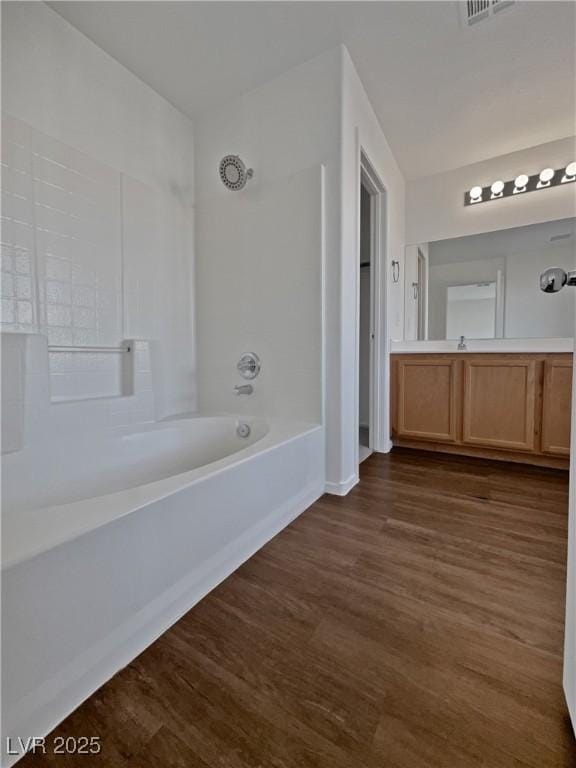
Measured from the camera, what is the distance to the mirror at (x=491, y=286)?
7.91 feet

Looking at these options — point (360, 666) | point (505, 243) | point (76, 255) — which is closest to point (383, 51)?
point (505, 243)

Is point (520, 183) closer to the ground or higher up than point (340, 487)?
higher up

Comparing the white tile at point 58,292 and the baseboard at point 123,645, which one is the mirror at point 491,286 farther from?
the white tile at point 58,292

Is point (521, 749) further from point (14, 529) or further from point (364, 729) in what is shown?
point (14, 529)

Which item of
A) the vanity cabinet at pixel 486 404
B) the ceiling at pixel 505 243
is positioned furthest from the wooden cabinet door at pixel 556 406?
the ceiling at pixel 505 243

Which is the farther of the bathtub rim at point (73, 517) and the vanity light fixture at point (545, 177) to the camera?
the vanity light fixture at point (545, 177)

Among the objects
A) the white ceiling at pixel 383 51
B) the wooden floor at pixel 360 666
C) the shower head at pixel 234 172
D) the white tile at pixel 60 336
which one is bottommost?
the wooden floor at pixel 360 666

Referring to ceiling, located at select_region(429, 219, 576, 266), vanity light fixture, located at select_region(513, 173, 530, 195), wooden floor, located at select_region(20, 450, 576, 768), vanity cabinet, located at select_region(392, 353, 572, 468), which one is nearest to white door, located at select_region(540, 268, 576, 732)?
wooden floor, located at select_region(20, 450, 576, 768)

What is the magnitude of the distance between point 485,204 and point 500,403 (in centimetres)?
164

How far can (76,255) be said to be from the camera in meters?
1.64

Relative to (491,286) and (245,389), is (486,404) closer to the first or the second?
(491,286)

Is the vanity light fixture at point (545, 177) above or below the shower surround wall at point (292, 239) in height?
above

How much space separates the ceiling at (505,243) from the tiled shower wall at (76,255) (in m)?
2.30

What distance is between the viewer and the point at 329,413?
1832mm
